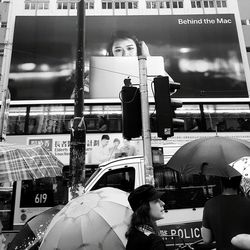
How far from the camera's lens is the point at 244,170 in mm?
2676

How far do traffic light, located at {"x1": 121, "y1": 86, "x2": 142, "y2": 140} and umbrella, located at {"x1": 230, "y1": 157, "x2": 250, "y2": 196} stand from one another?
1.96 m

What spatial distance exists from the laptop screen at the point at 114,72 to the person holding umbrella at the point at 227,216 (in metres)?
14.5

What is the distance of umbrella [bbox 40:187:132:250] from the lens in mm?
2436

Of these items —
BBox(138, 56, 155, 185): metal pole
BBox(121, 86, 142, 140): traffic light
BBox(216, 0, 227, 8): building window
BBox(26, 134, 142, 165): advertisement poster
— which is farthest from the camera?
BBox(216, 0, 227, 8): building window

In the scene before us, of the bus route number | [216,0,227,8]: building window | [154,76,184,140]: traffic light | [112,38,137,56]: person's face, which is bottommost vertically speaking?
the bus route number

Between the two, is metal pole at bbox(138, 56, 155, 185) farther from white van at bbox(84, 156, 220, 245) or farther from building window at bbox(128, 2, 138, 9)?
building window at bbox(128, 2, 138, 9)

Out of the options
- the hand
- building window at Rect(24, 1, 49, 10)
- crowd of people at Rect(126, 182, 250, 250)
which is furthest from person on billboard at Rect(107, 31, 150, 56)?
the hand

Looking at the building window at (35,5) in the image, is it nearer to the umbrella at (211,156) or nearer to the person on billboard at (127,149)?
the person on billboard at (127,149)

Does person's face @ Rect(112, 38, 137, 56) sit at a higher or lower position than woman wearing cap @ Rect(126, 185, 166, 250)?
higher

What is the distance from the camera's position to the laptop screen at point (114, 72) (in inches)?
674

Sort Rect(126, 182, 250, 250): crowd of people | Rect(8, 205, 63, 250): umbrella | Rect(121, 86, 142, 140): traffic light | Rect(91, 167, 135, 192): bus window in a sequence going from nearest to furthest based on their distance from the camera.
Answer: Rect(126, 182, 250, 250): crowd of people
Rect(8, 205, 63, 250): umbrella
Rect(121, 86, 142, 140): traffic light
Rect(91, 167, 135, 192): bus window

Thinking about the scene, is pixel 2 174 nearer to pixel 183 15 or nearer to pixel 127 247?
pixel 127 247

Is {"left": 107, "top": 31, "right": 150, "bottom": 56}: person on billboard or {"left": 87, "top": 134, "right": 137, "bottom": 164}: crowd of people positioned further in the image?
{"left": 107, "top": 31, "right": 150, "bottom": 56}: person on billboard

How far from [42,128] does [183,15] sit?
37.1ft
